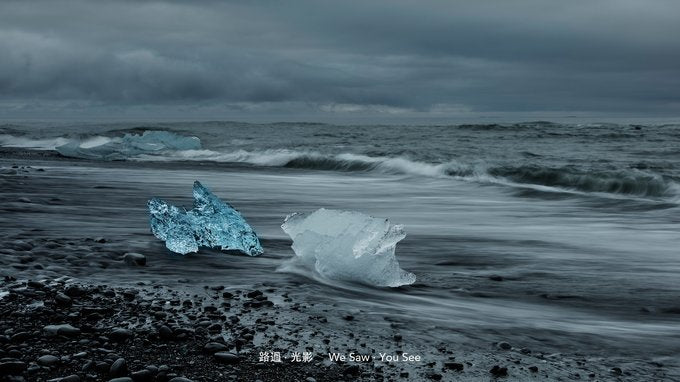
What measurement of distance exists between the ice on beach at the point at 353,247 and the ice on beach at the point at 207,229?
819 millimetres

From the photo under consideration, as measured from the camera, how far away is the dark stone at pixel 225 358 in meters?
3.34

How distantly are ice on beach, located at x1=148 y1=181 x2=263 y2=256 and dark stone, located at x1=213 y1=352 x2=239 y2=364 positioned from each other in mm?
2706

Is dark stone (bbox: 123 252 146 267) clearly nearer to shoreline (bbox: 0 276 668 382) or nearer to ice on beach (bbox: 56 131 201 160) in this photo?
shoreline (bbox: 0 276 668 382)

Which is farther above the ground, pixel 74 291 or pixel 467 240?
pixel 74 291

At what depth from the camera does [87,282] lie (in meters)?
4.73

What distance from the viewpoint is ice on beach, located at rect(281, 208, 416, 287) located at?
5.09 m

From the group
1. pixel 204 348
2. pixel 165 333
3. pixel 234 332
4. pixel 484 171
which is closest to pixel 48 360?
pixel 165 333

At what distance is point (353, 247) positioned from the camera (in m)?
5.14

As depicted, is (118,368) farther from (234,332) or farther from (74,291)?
(74,291)

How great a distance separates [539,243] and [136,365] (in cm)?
536

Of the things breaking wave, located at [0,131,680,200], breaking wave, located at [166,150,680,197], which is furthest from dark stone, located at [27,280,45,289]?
breaking wave, located at [166,150,680,197]

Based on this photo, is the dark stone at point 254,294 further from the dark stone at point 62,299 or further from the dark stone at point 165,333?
the dark stone at point 62,299

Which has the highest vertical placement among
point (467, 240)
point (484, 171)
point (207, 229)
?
point (207, 229)

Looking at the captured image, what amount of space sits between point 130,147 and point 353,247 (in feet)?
80.4
